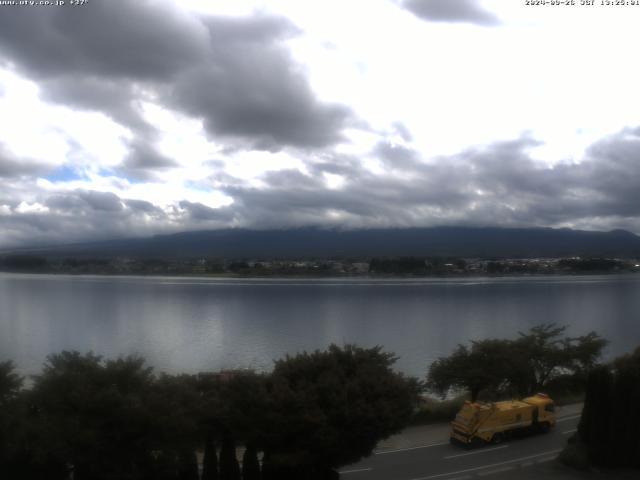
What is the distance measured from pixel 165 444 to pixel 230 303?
152ft

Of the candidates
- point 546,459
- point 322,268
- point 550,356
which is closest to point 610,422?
point 546,459

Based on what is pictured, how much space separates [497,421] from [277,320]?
28.8m

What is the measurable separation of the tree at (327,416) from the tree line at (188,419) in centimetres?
2

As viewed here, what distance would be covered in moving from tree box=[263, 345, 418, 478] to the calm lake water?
1431 cm

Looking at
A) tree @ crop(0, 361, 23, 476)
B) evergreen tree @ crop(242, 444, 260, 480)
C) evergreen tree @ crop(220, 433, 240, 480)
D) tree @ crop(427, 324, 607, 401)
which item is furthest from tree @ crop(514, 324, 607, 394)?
tree @ crop(0, 361, 23, 476)

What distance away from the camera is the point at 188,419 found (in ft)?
31.7

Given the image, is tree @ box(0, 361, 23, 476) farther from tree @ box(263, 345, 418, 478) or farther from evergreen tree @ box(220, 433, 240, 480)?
tree @ box(263, 345, 418, 478)

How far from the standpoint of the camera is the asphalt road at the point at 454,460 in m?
12.2

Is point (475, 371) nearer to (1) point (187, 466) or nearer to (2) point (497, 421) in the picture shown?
(2) point (497, 421)

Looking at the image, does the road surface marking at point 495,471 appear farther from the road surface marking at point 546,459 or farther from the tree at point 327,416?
the tree at point 327,416

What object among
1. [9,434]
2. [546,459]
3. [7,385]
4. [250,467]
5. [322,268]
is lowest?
[546,459]

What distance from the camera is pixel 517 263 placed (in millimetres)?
106688

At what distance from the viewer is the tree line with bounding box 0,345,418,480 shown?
Result: 9.28 metres

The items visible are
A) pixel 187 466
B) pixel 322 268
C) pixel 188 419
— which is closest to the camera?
pixel 188 419
